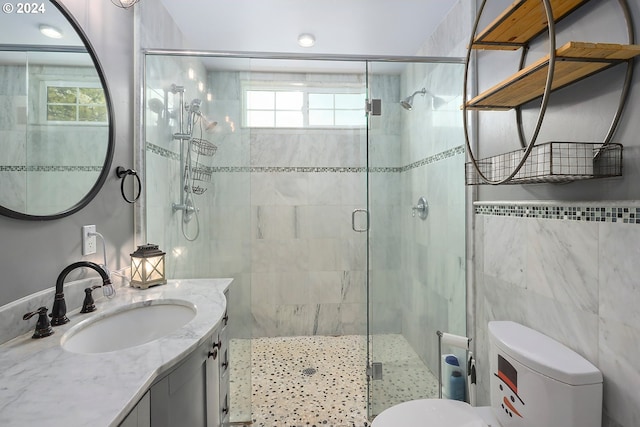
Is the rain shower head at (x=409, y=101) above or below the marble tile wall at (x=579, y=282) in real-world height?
above

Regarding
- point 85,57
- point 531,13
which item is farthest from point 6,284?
point 531,13

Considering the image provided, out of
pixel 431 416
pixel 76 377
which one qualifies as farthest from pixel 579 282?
pixel 76 377

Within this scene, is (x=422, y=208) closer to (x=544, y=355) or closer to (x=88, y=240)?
(x=544, y=355)

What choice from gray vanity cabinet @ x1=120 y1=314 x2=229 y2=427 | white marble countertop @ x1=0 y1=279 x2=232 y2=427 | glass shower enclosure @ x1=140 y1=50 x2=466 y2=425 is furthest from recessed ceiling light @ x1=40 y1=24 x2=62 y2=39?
gray vanity cabinet @ x1=120 y1=314 x2=229 y2=427

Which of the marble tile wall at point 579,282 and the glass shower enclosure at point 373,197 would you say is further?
the glass shower enclosure at point 373,197

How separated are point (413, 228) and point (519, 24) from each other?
1.13 m

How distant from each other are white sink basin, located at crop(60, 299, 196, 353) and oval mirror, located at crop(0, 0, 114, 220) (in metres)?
0.45

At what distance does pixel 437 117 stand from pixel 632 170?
1.14 m

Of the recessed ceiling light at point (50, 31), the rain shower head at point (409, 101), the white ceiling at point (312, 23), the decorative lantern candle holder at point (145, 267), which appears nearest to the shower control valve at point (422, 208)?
the rain shower head at point (409, 101)

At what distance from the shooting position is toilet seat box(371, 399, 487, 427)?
1110mm

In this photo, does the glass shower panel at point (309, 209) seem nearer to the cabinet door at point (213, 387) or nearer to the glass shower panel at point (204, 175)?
the glass shower panel at point (204, 175)

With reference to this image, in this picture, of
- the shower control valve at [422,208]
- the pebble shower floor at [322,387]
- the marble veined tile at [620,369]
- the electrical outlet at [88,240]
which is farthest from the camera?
the shower control valve at [422,208]

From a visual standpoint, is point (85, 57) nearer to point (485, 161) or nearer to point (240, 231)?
point (240, 231)

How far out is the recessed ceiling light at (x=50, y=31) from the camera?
1093 mm
